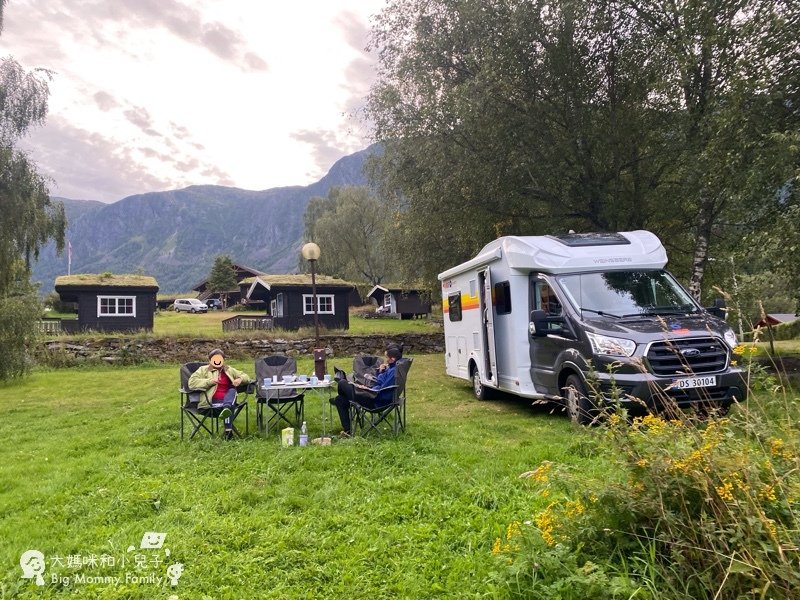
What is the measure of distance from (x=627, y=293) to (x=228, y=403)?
5277mm

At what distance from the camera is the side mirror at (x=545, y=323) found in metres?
6.78

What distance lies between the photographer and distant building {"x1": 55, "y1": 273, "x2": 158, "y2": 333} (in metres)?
24.7

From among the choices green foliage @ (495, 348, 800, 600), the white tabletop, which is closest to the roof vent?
the white tabletop

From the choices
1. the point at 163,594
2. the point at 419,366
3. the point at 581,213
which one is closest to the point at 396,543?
the point at 163,594

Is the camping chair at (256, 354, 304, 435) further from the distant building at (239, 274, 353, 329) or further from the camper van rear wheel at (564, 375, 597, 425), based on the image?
the distant building at (239, 274, 353, 329)

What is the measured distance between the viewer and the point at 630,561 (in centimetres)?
239

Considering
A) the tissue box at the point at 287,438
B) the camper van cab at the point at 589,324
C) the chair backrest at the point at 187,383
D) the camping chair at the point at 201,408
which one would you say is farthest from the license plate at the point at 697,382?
the chair backrest at the point at 187,383

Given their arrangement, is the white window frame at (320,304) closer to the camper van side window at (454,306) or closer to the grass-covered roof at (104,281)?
the grass-covered roof at (104,281)

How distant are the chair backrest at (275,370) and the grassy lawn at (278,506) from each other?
1.99 feet

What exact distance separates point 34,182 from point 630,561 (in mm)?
16307

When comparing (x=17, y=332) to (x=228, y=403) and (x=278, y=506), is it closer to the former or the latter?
(x=228, y=403)

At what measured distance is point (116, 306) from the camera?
25.3 meters

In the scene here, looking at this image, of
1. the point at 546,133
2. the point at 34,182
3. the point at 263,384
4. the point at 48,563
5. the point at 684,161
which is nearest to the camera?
the point at 48,563

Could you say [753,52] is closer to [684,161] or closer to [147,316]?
[684,161]
